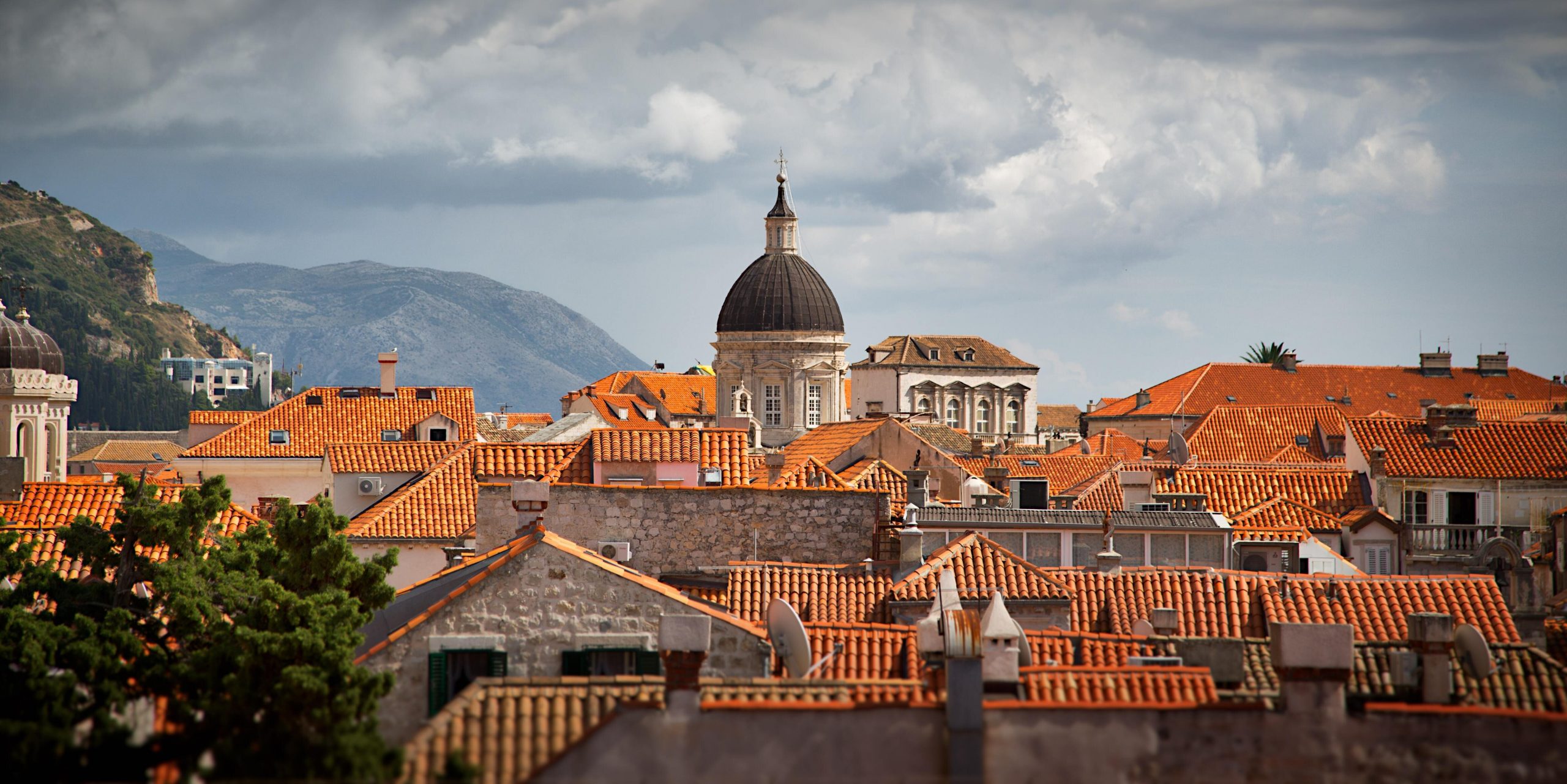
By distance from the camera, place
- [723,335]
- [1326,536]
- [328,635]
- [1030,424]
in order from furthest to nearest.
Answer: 1. [1030,424]
2. [723,335]
3. [1326,536]
4. [328,635]

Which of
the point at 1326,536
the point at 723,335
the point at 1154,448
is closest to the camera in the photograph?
the point at 1326,536

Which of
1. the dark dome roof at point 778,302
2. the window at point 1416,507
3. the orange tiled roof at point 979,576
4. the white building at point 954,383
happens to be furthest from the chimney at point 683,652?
the white building at point 954,383

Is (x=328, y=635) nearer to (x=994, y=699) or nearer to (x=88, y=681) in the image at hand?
(x=88, y=681)

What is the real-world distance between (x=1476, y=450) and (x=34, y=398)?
42294 mm

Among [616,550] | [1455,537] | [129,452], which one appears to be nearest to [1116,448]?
[1455,537]

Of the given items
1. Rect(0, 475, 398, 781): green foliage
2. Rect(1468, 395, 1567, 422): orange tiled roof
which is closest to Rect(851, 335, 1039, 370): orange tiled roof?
Rect(1468, 395, 1567, 422): orange tiled roof

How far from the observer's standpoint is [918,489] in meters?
31.5

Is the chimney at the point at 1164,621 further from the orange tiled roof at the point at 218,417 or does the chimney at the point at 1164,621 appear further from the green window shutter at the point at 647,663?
the orange tiled roof at the point at 218,417

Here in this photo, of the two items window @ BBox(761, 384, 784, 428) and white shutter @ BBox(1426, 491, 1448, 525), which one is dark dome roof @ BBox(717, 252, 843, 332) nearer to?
window @ BBox(761, 384, 784, 428)

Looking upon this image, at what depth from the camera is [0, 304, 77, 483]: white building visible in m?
55.2

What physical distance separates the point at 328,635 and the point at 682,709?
4.32 m

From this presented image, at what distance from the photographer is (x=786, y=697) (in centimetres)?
1207

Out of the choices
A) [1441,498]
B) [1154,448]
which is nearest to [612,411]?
[1154,448]

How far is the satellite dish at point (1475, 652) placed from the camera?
15.7m
